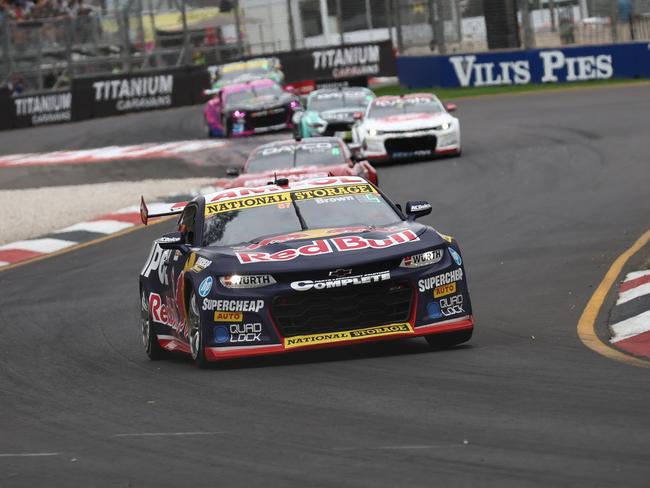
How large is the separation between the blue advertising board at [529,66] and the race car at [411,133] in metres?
11.0

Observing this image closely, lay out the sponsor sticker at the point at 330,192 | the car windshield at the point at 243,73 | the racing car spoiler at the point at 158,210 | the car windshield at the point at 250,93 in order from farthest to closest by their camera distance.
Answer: the car windshield at the point at 243,73 → the car windshield at the point at 250,93 → the racing car spoiler at the point at 158,210 → the sponsor sticker at the point at 330,192

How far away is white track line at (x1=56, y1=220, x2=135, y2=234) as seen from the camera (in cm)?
2259

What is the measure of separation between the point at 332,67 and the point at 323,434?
137ft

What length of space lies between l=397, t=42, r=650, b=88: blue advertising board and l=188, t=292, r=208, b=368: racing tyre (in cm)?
2826

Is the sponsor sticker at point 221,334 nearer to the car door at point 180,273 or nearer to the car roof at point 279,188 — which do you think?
the car door at point 180,273

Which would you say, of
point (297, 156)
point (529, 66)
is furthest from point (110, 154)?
point (297, 156)

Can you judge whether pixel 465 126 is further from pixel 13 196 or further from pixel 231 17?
pixel 231 17

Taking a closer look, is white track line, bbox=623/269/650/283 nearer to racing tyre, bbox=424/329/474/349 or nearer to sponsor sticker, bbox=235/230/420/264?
racing tyre, bbox=424/329/474/349

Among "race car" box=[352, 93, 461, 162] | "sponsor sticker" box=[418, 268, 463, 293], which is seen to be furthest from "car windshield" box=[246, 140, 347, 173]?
"sponsor sticker" box=[418, 268, 463, 293]

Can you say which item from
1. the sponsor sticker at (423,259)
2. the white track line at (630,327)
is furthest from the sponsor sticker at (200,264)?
the white track line at (630,327)

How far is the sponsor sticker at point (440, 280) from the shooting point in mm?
10133

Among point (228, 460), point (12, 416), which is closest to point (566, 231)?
point (12, 416)

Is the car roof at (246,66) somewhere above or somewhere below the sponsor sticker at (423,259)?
above

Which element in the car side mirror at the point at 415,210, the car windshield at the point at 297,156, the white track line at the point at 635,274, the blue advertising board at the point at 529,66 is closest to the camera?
the car side mirror at the point at 415,210
